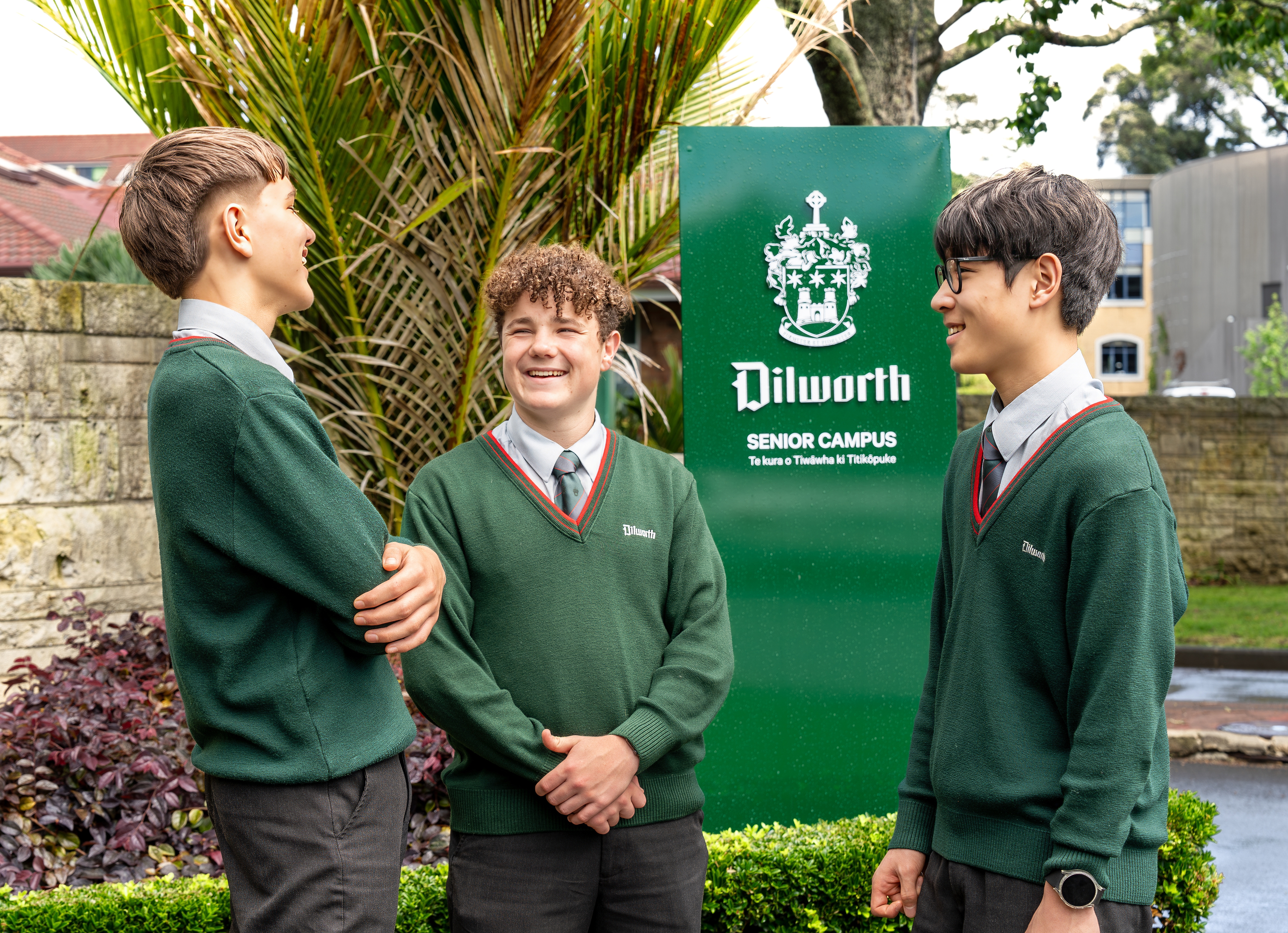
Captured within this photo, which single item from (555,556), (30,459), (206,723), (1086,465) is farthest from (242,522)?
(30,459)

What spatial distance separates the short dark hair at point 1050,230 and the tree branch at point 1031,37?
669 cm

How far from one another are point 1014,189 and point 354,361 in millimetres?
3791

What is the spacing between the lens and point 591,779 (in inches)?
83.3

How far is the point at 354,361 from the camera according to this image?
16.7 ft

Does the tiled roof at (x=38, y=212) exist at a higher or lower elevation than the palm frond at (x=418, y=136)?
higher

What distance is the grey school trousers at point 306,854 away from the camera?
5.83 feet

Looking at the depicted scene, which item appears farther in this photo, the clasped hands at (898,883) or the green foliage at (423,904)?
the green foliage at (423,904)

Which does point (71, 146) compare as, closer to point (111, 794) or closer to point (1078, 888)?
point (111, 794)

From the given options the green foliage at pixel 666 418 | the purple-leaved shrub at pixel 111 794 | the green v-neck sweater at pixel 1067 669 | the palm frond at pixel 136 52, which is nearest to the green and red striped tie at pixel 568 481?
the green v-neck sweater at pixel 1067 669

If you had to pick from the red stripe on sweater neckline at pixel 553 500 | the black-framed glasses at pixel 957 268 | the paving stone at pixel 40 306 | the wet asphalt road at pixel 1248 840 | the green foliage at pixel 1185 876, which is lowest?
the wet asphalt road at pixel 1248 840

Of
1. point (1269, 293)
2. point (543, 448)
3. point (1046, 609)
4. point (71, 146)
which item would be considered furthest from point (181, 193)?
point (71, 146)

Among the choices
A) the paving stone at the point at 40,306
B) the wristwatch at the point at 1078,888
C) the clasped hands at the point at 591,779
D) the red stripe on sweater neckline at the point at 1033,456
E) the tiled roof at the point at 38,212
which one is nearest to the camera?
the wristwatch at the point at 1078,888

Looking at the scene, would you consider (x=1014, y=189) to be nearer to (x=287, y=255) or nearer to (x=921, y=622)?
(x=287, y=255)

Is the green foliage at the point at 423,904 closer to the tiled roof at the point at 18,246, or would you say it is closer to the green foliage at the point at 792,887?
the green foliage at the point at 792,887
